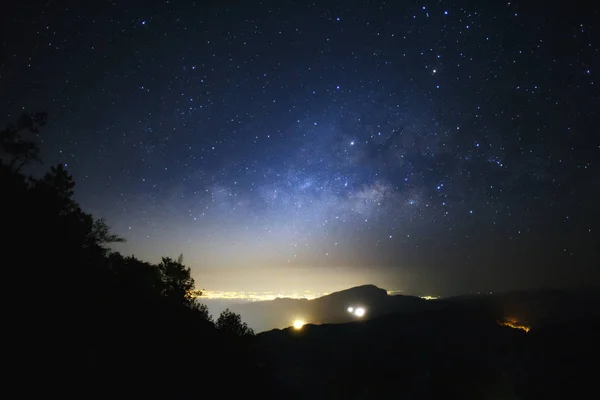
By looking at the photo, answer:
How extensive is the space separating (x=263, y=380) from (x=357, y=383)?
26356mm

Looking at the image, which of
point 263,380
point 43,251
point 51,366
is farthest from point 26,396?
point 263,380

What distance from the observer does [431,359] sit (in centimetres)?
5103

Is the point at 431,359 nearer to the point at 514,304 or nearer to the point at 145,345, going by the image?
the point at 145,345

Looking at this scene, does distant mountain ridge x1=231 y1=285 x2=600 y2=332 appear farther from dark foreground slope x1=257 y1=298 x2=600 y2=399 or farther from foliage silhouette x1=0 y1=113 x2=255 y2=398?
foliage silhouette x1=0 y1=113 x2=255 y2=398

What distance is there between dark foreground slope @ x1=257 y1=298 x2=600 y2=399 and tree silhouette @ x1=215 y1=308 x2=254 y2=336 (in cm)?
971

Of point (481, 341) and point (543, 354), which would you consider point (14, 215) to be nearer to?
point (481, 341)

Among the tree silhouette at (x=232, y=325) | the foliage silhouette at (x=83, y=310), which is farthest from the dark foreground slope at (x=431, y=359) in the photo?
the foliage silhouette at (x=83, y=310)

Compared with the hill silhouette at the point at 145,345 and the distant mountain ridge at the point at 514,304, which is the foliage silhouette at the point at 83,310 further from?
the distant mountain ridge at the point at 514,304

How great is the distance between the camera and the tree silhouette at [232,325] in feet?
87.7

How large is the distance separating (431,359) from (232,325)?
4158 cm

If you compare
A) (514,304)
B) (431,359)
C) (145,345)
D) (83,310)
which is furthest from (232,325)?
(514,304)

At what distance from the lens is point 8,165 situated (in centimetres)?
2050

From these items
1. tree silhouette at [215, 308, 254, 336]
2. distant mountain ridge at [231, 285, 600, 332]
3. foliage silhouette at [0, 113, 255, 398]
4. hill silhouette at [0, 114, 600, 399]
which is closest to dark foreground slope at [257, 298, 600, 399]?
hill silhouette at [0, 114, 600, 399]

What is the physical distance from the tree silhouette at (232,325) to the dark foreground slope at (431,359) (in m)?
9.71
